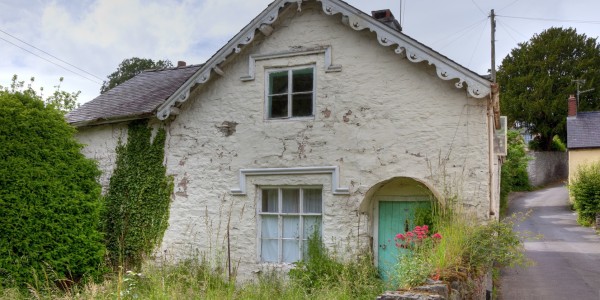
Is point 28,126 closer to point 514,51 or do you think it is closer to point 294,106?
point 294,106

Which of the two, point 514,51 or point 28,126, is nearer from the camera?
point 28,126

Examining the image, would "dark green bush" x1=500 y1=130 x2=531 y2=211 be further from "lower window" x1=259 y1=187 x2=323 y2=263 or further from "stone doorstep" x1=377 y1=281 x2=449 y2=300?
"stone doorstep" x1=377 y1=281 x2=449 y2=300

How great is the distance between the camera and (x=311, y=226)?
34.2 feet

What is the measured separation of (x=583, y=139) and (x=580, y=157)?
1146 millimetres

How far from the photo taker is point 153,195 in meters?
11.7

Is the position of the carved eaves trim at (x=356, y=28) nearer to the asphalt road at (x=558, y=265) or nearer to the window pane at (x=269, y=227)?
the window pane at (x=269, y=227)

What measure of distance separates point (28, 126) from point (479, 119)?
8.90 metres

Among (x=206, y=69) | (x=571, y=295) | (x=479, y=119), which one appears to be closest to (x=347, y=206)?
(x=479, y=119)

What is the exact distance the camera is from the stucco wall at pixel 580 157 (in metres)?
29.1

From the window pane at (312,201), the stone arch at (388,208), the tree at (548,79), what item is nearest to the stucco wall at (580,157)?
the tree at (548,79)

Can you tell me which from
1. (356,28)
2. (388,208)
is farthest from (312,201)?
(356,28)

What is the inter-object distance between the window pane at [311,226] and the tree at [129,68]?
4001 centimetres

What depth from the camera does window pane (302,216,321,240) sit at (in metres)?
10.3

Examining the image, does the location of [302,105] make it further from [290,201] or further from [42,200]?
[42,200]
